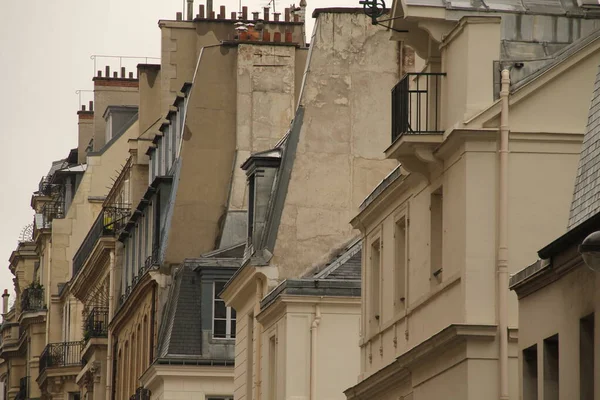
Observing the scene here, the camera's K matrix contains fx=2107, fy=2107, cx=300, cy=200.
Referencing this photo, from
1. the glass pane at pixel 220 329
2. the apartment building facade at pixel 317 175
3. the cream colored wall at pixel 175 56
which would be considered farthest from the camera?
the cream colored wall at pixel 175 56

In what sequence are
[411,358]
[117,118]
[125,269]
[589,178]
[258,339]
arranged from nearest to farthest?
[589,178] → [411,358] → [258,339] → [125,269] → [117,118]

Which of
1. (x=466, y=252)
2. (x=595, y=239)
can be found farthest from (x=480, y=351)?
(x=595, y=239)

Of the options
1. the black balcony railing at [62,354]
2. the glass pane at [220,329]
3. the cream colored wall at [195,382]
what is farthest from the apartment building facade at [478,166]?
the black balcony railing at [62,354]

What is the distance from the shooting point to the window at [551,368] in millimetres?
24328

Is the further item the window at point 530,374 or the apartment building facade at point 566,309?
the window at point 530,374

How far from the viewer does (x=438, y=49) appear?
31.9 metres

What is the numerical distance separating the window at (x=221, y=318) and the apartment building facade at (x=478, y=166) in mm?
19658

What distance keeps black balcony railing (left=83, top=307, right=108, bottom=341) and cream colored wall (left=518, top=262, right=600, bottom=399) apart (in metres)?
45.3

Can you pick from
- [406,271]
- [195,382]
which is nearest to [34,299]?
[195,382]

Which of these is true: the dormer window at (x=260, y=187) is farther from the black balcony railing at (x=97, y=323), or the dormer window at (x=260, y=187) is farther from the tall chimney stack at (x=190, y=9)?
the black balcony railing at (x=97, y=323)

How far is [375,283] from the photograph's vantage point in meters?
35.4

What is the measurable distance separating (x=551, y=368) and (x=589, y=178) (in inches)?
89.3

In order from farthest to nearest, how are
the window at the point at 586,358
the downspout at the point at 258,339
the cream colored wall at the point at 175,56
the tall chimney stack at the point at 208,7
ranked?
the tall chimney stack at the point at 208,7, the cream colored wall at the point at 175,56, the downspout at the point at 258,339, the window at the point at 586,358

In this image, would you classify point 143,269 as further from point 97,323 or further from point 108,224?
point 97,323
